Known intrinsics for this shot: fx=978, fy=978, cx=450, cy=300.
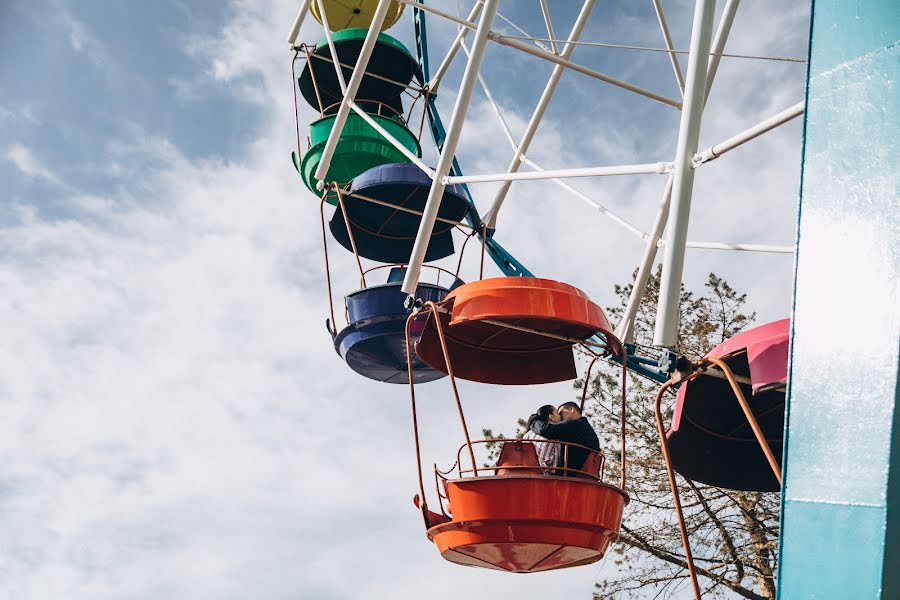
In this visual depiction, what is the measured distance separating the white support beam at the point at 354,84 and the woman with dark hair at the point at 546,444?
471 cm

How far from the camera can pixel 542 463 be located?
7816 millimetres

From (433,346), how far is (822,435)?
6621 millimetres

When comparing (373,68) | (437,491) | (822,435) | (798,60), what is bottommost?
(822,435)

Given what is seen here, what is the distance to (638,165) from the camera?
7.01 metres

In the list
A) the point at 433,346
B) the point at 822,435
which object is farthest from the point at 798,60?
the point at 822,435

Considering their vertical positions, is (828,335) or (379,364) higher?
(379,364)

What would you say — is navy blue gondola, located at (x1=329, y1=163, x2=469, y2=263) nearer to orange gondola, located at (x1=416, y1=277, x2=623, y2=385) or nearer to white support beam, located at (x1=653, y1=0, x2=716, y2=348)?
orange gondola, located at (x1=416, y1=277, x2=623, y2=385)

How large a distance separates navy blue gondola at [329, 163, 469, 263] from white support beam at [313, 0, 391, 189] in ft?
1.49

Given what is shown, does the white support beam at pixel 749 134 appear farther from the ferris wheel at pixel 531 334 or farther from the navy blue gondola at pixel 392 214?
the navy blue gondola at pixel 392 214

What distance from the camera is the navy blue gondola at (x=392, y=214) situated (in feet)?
39.0

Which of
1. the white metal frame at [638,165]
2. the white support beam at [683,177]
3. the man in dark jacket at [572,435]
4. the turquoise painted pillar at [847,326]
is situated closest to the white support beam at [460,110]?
the white metal frame at [638,165]

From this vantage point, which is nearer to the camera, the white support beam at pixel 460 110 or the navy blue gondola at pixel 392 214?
the white support beam at pixel 460 110

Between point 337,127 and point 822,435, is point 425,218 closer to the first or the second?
point 337,127

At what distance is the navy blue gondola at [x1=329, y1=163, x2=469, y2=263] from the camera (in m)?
11.9
